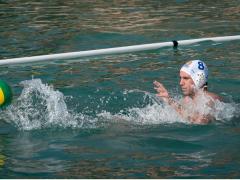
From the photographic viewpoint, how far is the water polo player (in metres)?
10.2

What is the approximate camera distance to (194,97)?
34.4 feet

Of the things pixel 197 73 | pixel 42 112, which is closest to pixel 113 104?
pixel 42 112

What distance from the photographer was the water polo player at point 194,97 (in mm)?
10203

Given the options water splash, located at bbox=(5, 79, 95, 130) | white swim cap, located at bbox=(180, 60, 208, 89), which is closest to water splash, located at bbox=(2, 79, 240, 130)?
water splash, located at bbox=(5, 79, 95, 130)

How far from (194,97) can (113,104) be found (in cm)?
160

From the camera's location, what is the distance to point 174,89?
1240cm

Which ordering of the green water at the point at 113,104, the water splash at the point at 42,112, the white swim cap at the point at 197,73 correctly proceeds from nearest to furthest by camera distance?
the green water at the point at 113,104 → the water splash at the point at 42,112 → the white swim cap at the point at 197,73

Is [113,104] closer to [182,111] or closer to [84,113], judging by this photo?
[84,113]

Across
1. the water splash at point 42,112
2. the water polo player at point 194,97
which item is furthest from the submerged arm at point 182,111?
the water splash at point 42,112

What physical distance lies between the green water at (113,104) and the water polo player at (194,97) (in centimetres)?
17

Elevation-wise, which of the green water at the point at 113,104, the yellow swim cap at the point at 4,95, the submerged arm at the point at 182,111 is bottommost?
the green water at the point at 113,104

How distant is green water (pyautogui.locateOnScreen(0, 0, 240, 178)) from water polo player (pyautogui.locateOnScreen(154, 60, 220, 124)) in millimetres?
169

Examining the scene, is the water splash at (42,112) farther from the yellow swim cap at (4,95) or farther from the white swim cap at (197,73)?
the white swim cap at (197,73)

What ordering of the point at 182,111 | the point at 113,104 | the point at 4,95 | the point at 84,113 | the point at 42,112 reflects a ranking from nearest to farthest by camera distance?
the point at 4,95, the point at 182,111, the point at 42,112, the point at 84,113, the point at 113,104
